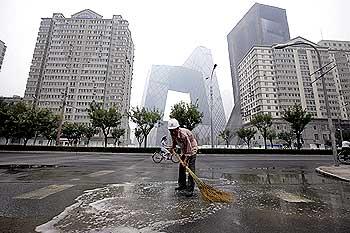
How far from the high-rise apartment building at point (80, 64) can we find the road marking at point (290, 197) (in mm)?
93295

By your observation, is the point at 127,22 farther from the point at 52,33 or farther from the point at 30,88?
the point at 30,88

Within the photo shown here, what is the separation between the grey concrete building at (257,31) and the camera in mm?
121375

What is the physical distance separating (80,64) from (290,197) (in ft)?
367

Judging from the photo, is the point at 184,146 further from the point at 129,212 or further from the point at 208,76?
the point at 208,76

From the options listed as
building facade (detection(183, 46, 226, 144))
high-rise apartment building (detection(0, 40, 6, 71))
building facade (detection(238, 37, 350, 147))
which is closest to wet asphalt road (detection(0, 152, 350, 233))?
building facade (detection(238, 37, 350, 147))

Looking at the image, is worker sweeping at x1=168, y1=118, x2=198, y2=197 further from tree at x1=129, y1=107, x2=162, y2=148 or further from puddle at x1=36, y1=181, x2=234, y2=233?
tree at x1=129, y1=107, x2=162, y2=148

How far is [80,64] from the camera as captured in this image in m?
103

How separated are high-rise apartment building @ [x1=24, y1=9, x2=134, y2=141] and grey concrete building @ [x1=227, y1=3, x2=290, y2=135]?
202 ft

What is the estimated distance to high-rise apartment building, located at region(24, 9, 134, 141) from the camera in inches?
3819

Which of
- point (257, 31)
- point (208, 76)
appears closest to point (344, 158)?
point (208, 76)

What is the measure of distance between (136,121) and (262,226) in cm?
3367

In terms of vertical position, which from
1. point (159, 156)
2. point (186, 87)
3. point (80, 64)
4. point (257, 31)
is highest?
point (257, 31)

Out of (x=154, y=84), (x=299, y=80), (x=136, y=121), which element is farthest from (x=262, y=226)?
(x=154, y=84)

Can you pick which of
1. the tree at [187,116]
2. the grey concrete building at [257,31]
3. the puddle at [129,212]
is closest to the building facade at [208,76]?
the grey concrete building at [257,31]
